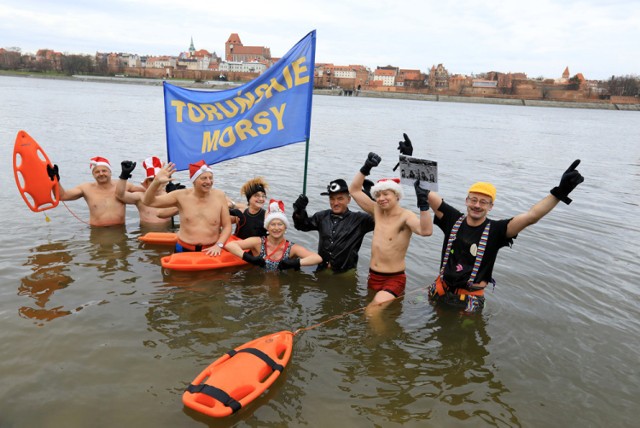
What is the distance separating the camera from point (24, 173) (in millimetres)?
8484

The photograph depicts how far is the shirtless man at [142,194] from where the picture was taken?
8.13 m

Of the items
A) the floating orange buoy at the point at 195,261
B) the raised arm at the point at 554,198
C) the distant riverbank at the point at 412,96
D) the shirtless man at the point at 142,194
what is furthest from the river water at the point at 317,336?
the distant riverbank at the point at 412,96

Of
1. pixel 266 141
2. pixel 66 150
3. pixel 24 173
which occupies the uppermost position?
pixel 266 141

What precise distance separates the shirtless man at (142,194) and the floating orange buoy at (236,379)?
457 centimetres

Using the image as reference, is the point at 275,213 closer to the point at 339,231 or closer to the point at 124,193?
the point at 339,231

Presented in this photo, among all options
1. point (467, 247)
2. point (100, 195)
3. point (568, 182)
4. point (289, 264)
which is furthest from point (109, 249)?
point (568, 182)

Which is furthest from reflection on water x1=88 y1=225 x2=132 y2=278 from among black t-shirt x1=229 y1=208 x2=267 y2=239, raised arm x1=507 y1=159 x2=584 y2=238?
raised arm x1=507 y1=159 x2=584 y2=238

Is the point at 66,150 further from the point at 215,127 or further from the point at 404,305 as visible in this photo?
the point at 404,305

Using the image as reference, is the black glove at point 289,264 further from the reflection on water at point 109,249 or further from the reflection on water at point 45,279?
the reflection on water at point 45,279

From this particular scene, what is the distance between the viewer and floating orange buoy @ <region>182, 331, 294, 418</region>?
3.92m

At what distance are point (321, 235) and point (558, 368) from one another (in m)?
3.67

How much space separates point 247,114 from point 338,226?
104 inches

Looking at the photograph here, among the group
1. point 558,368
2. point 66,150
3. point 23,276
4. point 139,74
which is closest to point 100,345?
point 23,276

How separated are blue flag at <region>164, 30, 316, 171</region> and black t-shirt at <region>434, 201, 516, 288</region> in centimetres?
296
